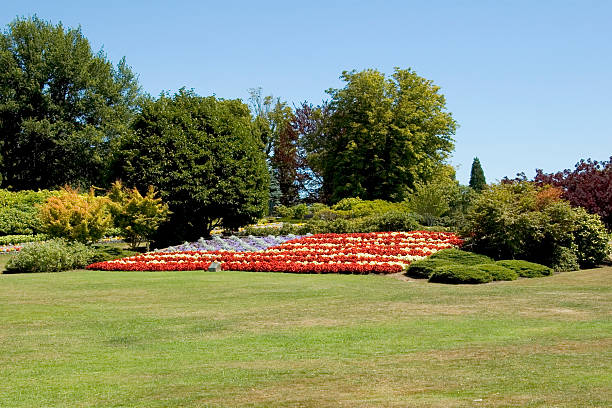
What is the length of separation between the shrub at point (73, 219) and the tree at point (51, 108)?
2373cm

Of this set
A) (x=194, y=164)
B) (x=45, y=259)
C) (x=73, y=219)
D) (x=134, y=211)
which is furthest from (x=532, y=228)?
(x=73, y=219)

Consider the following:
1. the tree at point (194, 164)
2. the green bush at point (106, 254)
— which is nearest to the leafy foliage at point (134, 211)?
the green bush at point (106, 254)

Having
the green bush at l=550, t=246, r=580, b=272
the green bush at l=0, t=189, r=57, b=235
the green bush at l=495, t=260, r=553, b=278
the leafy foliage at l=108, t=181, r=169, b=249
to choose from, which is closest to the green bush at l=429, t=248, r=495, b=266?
the green bush at l=495, t=260, r=553, b=278

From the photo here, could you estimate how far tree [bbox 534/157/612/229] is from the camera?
24219 mm

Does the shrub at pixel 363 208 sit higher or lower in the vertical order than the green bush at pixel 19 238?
higher

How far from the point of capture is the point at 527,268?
714 inches

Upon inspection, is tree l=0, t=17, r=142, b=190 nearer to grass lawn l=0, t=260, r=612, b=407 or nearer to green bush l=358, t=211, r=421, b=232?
green bush l=358, t=211, r=421, b=232

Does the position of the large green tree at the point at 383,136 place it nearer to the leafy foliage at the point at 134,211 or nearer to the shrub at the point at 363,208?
the shrub at the point at 363,208

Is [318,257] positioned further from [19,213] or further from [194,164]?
[19,213]

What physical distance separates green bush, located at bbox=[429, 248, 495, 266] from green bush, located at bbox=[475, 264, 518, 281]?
→ 1.37 meters

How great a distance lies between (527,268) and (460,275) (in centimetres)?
262

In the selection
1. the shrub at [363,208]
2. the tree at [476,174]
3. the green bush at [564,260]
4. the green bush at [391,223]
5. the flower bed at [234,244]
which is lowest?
the green bush at [564,260]

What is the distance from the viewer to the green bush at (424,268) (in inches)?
712

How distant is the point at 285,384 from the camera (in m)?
7.15
